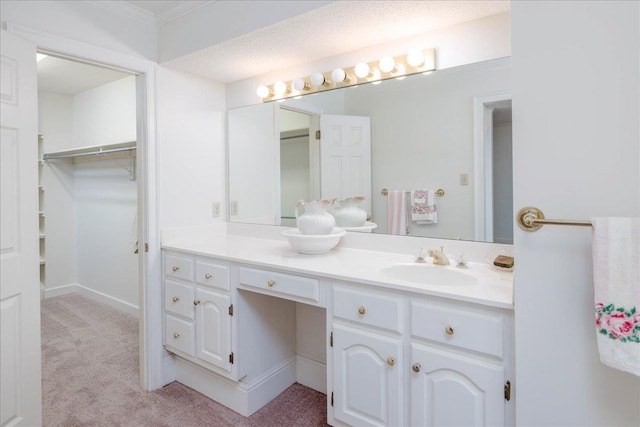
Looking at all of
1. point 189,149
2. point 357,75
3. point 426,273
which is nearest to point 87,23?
point 189,149

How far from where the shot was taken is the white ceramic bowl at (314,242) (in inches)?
76.5

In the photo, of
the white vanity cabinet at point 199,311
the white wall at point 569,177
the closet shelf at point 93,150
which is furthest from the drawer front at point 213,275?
the closet shelf at point 93,150

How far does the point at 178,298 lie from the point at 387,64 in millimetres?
1864

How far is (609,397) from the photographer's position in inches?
40.7

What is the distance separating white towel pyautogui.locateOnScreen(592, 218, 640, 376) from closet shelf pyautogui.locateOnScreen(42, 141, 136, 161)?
11.2 ft

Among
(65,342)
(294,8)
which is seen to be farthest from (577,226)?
(65,342)

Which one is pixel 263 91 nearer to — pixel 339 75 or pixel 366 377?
pixel 339 75

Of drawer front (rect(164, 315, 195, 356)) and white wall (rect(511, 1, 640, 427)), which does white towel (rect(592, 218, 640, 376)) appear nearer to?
white wall (rect(511, 1, 640, 427))

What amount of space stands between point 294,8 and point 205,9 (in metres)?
0.70

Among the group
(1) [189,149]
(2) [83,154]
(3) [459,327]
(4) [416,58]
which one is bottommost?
(3) [459,327]

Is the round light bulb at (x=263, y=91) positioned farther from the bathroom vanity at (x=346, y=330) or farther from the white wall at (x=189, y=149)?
the bathroom vanity at (x=346, y=330)

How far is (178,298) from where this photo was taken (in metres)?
2.29

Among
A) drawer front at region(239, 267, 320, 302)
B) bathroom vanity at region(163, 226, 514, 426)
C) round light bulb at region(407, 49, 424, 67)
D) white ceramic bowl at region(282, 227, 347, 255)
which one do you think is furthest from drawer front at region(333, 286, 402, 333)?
round light bulb at region(407, 49, 424, 67)

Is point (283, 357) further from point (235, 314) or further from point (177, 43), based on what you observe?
point (177, 43)
